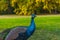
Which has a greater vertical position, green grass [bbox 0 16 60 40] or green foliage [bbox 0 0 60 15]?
green grass [bbox 0 16 60 40]

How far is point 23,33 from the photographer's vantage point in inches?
328

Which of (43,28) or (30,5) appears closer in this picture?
(43,28)

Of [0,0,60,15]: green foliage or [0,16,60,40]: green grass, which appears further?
[0,0,60,15]: green foliage

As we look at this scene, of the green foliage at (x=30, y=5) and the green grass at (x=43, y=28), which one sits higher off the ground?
the green grass at (x=43, y=28)

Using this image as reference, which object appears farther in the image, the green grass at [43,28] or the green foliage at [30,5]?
the green foliage at [30,5]

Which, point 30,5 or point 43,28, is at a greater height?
point 43,28

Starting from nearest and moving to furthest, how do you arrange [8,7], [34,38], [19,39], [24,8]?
[19,39], [34,38], [24,8], [8,7]

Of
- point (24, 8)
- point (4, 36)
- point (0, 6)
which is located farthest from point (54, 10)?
point (4, 36)

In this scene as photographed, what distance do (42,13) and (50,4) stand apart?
1.38 m

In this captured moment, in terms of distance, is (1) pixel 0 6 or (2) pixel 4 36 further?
(1) pixel 0 6

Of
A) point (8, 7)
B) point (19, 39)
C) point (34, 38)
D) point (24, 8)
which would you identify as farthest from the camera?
point (8, 7)

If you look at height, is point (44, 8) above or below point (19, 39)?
below

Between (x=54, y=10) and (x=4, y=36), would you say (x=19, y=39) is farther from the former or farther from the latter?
(x=54, y=10)

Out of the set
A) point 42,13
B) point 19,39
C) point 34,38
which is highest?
point 19,39
